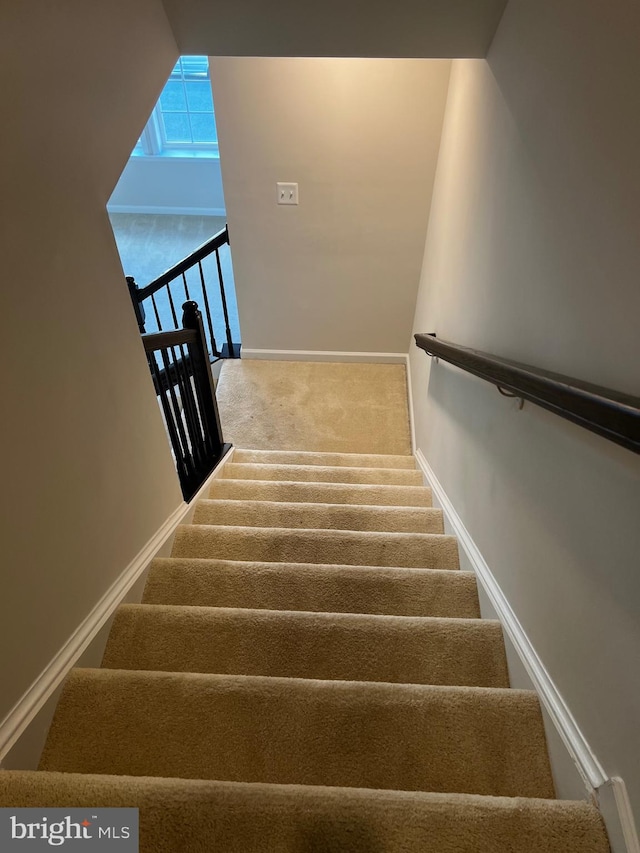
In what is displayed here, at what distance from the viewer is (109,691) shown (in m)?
1.12

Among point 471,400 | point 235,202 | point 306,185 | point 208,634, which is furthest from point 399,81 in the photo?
point 208,634

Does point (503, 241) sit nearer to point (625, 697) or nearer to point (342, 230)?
point (625, 697)

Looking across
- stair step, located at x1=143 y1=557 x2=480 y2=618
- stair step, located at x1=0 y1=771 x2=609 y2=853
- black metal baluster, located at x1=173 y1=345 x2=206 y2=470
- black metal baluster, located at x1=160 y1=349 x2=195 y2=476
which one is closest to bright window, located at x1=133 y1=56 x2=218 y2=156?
black metal baluster, located at x1=173 y1=345 x2=206 y2=470

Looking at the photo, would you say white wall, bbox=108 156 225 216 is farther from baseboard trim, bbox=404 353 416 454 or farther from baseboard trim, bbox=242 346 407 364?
baseboard trim, bbox=404 353 416 454

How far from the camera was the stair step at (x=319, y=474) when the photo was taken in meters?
Result: 2.57

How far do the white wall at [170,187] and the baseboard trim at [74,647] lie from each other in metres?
5.73

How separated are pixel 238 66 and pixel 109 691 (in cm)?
305

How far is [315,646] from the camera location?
4.17ft

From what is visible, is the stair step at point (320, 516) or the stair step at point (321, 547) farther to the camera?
the stair step at point (320, 516)

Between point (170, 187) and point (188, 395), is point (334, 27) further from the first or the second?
point (170, 187)

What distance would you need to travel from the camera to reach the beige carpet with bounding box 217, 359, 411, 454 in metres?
3.29

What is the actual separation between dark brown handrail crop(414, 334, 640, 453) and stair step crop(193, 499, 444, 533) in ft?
2.85

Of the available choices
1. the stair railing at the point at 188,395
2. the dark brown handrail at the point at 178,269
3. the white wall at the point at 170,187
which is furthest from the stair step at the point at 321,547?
the white wall at the point at 170,187

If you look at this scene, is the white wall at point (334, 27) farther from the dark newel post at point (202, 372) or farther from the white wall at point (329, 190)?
the white wall at point (329, 190)
